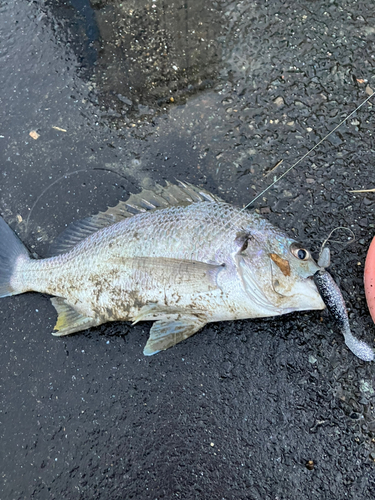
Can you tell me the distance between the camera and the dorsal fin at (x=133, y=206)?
248cm

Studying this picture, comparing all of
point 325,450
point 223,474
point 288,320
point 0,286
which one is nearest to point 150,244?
point 288,320

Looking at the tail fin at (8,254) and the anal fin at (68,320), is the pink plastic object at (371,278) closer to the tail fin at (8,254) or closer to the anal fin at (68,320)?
the anal fin at (68,320)

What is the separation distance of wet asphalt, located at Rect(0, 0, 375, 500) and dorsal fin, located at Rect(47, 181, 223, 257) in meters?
0.25

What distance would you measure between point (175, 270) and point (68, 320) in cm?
102

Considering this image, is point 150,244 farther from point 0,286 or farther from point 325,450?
point 325,450

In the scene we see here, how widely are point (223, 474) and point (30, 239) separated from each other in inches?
98.1

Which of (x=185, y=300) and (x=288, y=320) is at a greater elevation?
(x=185, y=300)

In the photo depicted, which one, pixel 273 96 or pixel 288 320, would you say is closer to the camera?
pixel 288 320

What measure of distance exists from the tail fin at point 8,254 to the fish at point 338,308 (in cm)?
235

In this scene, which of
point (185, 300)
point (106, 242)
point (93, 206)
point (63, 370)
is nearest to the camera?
point (185, 300)

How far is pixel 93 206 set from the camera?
290cm

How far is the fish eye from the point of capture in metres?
2.20

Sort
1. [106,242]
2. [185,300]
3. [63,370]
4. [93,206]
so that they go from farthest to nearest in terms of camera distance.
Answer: [93,206] → [63,370] → [106,242] → [185,300]

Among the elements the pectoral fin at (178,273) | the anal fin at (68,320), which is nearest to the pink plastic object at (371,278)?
the pectoral fin at (178,273)
